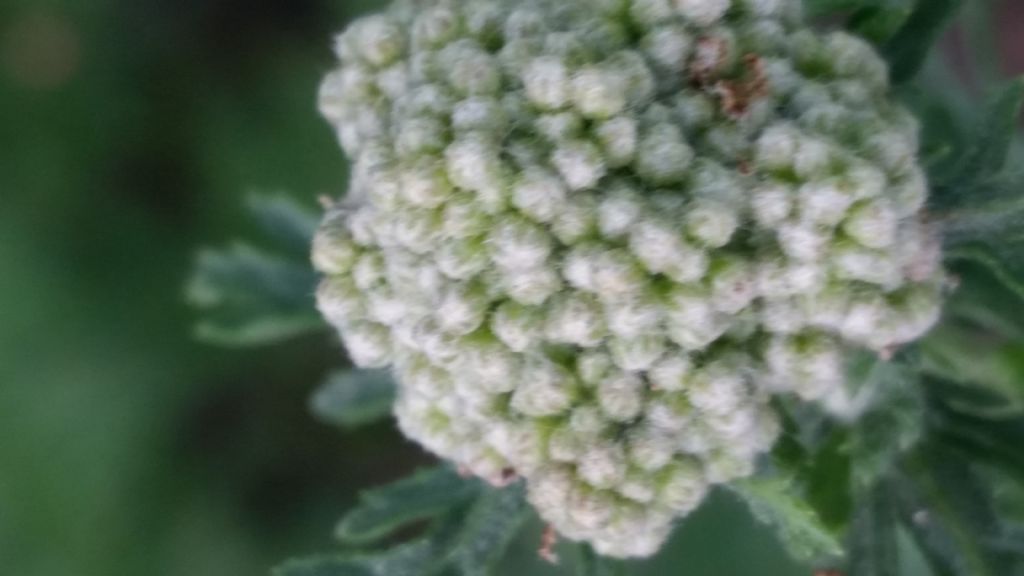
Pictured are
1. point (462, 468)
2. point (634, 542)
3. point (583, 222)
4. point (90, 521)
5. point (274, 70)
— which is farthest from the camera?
point (274, 70)

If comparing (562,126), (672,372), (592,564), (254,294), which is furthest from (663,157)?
(254,294)

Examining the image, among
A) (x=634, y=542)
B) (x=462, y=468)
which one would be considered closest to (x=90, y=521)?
(x=462, y=468)

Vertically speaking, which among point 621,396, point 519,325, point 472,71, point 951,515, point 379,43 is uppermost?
point 379,43

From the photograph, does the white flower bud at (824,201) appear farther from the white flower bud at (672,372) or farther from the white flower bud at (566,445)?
the white flower bud at (566,445)

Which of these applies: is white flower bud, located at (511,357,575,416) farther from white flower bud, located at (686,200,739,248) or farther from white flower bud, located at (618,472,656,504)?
white flower bud, located at (686,200,739,248)

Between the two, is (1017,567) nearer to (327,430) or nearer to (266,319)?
(266,319)

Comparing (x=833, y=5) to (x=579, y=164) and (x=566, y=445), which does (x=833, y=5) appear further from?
(x=566, y=445)

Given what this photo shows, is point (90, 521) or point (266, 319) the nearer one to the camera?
point (266, 319)

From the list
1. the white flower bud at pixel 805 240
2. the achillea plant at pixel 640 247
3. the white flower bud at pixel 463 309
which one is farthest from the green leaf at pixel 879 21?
the white flower bud at pixel 463 309

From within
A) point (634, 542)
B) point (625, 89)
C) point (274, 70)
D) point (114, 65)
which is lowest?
point (634, 542)
